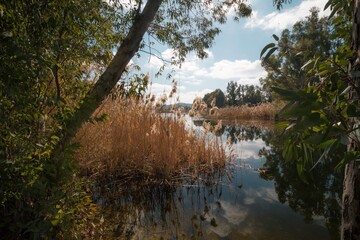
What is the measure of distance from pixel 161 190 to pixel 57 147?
1.68 meters

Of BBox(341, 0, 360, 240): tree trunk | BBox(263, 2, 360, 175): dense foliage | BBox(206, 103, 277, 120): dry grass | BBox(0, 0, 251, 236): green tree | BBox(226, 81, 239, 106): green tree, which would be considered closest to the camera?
BBox(263, 2, 360, 175): dense foliage

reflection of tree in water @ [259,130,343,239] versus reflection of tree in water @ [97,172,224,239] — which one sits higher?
reflection of tree in water @ [259,130,343,239]

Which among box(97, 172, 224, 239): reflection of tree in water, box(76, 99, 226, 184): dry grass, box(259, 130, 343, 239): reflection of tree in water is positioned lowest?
box(97, 172, 224, 239): reflection of tree in water

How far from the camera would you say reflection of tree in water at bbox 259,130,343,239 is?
89.3 inches

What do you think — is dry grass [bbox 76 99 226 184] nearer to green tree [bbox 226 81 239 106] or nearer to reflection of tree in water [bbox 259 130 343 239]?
reflection of tree in water [bbox 259 130 343 239]

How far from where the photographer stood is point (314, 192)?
2.90 meters

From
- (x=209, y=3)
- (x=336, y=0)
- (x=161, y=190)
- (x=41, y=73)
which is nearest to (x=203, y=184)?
(x=161, y=190)

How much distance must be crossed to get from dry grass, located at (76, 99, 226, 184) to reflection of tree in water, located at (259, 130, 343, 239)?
1.08 meters

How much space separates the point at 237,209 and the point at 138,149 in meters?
1.63

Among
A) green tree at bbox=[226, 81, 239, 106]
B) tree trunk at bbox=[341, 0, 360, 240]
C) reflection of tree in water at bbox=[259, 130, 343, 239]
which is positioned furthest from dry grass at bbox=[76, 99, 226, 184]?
green tree at bbox=[226, 81, 239, 106]

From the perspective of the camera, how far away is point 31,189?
1227 mm

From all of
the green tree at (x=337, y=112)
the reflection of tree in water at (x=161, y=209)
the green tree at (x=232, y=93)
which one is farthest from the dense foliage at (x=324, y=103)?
the green tree at (x=232, y=93)

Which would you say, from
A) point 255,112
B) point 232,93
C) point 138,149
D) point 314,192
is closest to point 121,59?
point 138,149

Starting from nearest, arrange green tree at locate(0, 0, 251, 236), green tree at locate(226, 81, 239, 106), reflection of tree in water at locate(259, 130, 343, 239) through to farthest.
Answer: green tree at locate(0, 0, 251, 236)
reflection of tree in water at locate(259, 130, 343, 239)
green tree at locate(226, 81, 239, 106)
